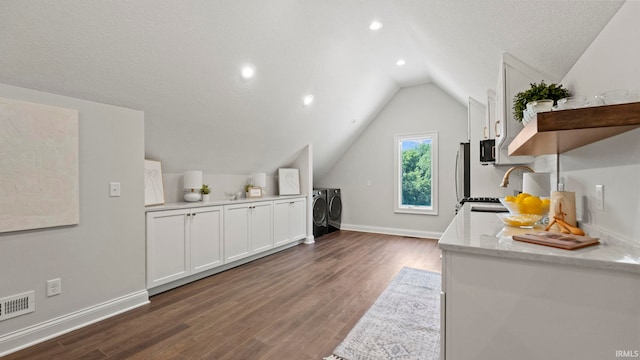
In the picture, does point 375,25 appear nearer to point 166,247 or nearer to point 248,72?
point 248,72

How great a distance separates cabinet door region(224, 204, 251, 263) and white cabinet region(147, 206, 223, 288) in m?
0.11

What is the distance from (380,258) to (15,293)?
148 inches

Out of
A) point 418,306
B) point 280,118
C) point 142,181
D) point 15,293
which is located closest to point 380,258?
point 418,306

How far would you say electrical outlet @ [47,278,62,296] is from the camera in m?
2.03

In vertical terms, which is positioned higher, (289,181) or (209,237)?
(289,181)

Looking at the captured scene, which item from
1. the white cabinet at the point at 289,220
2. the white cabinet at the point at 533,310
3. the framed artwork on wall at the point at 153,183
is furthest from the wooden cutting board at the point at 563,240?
the white cabinet at the point at 289,220

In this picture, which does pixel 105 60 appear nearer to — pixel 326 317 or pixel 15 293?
pixel 15 293

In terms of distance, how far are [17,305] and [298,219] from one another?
3.42m

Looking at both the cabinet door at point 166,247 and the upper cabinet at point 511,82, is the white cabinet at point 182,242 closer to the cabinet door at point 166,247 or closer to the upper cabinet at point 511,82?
the cabinet door at point 166,247

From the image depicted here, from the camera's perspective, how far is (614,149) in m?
1.20

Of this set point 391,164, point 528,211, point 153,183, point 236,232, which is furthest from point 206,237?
point 391,164

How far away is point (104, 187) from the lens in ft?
7.65

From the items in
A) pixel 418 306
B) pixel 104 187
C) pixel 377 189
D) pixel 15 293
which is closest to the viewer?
pixel 15 293

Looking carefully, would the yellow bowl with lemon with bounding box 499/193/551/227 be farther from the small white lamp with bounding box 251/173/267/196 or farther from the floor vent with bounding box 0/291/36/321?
the small white lamp with bounding box 251/173/267/196
